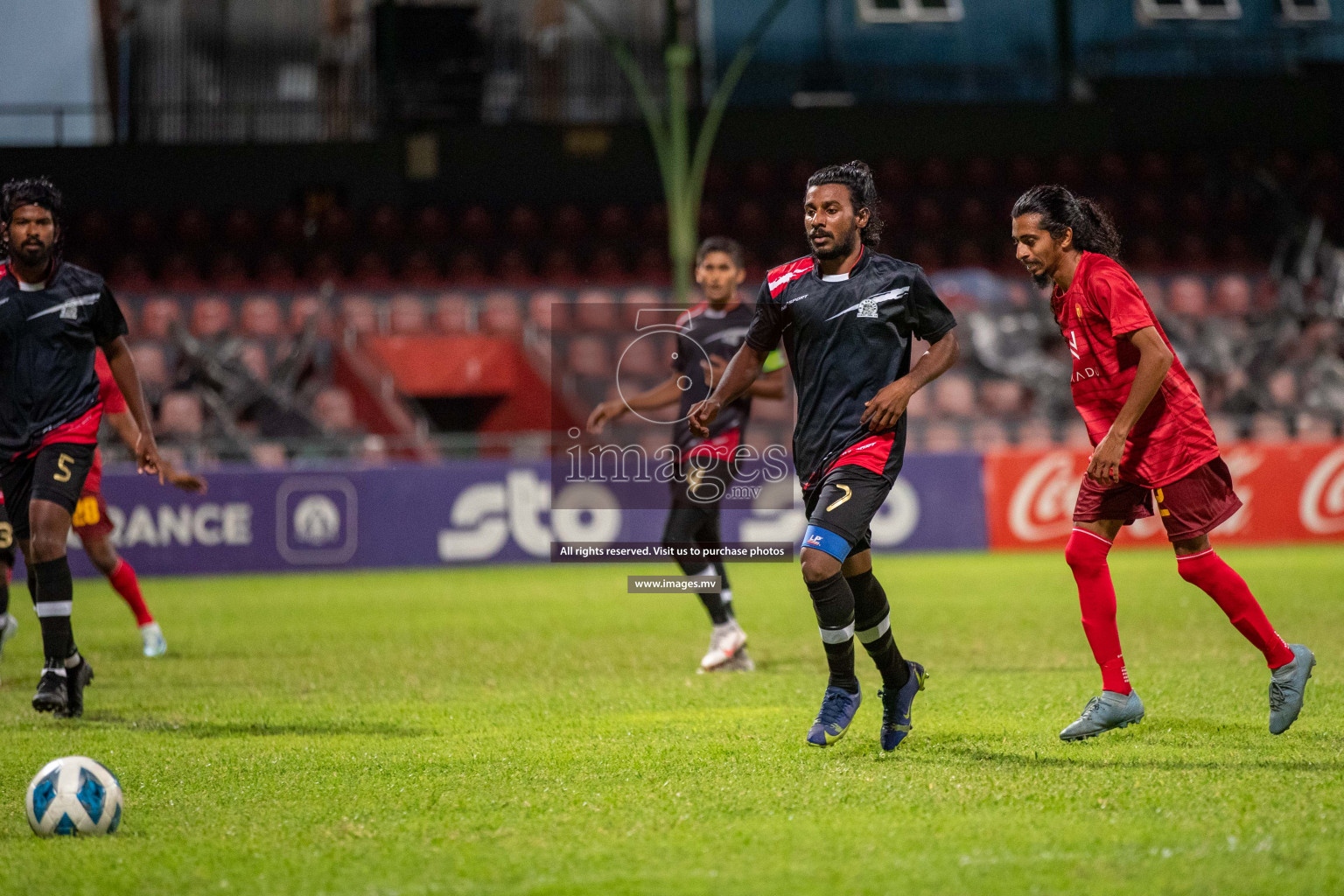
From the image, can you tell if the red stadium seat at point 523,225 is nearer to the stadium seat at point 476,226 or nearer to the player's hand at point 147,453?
the stadium seat at point 476,226

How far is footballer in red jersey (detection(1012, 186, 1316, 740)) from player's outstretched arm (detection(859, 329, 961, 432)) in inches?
23.7

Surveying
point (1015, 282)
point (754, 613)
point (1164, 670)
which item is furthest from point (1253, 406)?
point (1164, 670)

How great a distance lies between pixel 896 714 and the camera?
20.2 feet

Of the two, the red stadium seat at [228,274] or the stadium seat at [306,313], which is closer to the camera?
the stadium seat at [306,313]

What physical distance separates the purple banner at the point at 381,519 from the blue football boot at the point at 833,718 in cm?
1105

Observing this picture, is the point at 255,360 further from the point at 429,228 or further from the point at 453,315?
the point at 429,228

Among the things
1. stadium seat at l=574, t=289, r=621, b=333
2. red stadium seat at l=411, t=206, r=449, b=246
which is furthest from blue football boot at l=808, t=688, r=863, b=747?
red stadium seat at l=411, t=206, r=449, b=246

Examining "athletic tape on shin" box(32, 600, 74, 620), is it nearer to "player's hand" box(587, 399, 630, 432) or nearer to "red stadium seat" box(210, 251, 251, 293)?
"player's hand" box(587, 399, 630, 432)

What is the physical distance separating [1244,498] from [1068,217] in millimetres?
13816

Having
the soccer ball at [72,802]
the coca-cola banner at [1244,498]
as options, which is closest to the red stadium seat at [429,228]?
the coca-cola banner at [1244,498]

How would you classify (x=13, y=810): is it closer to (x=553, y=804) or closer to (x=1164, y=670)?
(x=553, y=804)

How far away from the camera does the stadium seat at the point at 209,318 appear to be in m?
22.6

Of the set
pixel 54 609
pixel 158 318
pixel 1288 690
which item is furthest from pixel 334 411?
pixel 1288 690

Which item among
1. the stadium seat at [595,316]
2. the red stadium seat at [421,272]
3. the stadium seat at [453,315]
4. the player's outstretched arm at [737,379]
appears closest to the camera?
the player's outstretched arm at [737,379]
